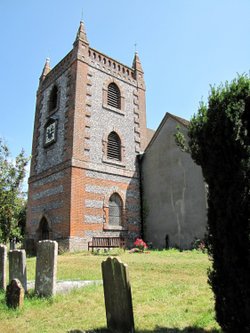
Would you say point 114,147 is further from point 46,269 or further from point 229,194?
point 229,194

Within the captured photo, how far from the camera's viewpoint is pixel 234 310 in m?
4.15

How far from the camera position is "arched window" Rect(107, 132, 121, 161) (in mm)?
21125

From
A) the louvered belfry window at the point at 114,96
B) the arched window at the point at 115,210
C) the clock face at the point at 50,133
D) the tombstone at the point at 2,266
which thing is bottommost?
the tombstone at the point at 2,266

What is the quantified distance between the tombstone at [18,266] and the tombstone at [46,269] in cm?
49

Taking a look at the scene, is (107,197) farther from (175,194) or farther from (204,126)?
(204,126)

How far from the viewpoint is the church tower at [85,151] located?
18.1 metres

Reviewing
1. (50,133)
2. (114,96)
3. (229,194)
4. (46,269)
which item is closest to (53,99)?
(50,133)

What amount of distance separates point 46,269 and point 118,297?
2818 millimetres

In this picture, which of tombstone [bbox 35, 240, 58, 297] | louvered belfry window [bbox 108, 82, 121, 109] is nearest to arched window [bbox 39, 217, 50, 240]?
louvered belfry window [bbox 108, 82, 121, 109]

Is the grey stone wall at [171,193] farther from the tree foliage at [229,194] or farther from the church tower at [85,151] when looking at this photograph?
the tree foliage at [229,194]

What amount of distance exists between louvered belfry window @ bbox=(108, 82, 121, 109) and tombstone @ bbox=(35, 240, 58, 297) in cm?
1640

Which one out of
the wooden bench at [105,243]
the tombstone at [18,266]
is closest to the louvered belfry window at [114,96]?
the wooden bench at [105,243]

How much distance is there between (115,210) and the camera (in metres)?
20.2

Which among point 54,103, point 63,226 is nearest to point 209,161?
point 63,226
